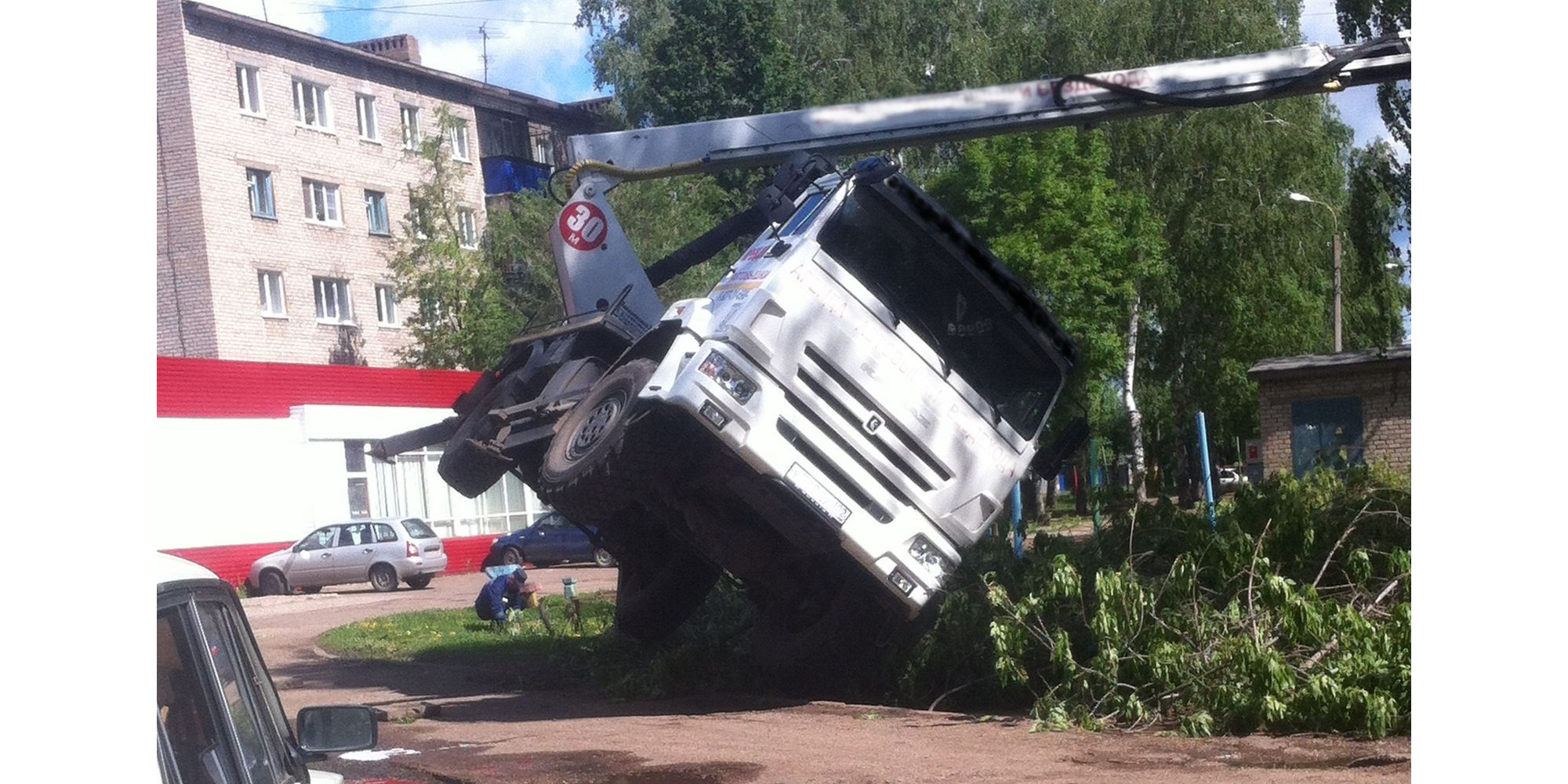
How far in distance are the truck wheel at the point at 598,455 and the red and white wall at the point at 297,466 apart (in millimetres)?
1156

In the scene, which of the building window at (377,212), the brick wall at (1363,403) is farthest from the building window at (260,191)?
the brick wall at (1363,403)

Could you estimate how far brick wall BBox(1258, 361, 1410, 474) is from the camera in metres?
6.99

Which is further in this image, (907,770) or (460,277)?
(460,277)

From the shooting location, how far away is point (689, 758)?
7.00 metres

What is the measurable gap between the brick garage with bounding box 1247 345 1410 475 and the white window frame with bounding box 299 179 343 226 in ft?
24.1

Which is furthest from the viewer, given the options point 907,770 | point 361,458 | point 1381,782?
point 361,458

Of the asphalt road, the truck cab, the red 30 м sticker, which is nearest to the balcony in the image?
the red 30 м sticker

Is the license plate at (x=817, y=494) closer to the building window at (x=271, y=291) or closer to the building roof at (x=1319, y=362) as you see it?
the building roof at (x=1319, y=362)

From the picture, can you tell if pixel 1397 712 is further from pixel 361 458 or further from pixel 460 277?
pixel 361 458

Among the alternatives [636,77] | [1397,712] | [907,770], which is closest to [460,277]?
[636,77]

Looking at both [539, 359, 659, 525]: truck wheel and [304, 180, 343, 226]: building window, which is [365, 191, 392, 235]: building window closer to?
[304, 180, 343, 226]: building window

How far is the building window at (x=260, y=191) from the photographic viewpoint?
34.9ft
